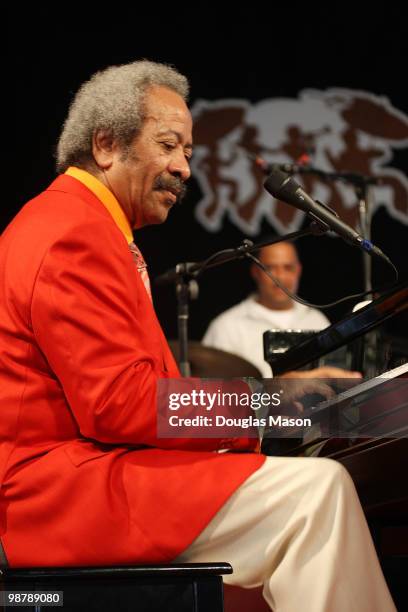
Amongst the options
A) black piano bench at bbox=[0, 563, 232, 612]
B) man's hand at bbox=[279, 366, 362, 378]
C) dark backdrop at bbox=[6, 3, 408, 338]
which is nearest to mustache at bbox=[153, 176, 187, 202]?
man's hand at bbox=[279, 366, 362, 378]

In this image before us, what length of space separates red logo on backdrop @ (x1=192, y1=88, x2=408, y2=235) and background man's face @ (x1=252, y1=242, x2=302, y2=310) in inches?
11.8

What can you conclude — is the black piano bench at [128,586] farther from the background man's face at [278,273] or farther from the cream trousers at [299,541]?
the background man's face at [278,273]

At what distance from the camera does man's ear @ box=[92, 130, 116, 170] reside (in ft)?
8.58

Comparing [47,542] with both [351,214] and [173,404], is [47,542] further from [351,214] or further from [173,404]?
[351,214]

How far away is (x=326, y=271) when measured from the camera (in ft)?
21.1

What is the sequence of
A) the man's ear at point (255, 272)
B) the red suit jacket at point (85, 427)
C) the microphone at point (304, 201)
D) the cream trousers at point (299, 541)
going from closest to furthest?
the cream trousers at point (299, 541), the red suit jacket at point (85, 427), the microphone at point (304, 201), the man's ear at point (255, 272)

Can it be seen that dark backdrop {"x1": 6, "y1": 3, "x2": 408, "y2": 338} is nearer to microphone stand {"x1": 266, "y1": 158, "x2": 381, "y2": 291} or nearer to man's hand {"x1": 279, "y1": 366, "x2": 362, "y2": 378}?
microphone stand {"x1": 266, "y1": 158, "x2": 381, "y2": 291}

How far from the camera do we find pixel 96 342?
6.69ft

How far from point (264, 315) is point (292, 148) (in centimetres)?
120

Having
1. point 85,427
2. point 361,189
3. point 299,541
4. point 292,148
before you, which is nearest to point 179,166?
point 85,427

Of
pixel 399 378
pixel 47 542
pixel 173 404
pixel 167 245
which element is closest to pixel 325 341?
pixel 399 378

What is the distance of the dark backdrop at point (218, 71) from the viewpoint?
5676mm

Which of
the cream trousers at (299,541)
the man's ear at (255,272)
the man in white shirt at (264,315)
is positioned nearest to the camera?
the cream trousers at (299,541)

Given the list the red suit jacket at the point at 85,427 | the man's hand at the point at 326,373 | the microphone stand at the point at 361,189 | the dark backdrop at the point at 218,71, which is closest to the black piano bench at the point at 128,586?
the red suit jacket at the point at 85,427
